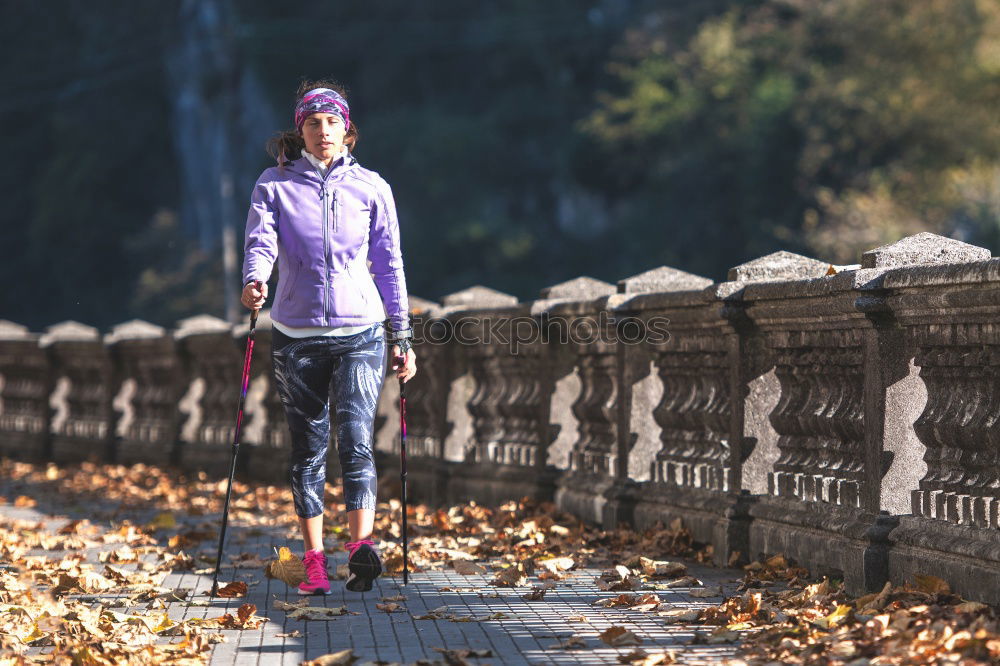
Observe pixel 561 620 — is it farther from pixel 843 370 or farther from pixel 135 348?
pixel 135 348

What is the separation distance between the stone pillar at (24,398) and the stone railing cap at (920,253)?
45.1ft

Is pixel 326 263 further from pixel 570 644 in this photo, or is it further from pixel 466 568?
pixel 570 644

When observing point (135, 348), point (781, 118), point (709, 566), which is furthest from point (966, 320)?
point (781, 118)

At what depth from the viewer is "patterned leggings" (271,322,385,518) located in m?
7.20

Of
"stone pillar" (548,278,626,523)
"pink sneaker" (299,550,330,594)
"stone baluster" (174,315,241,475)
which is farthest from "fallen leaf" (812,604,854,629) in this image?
"stone baluster" (174,315,241,475)

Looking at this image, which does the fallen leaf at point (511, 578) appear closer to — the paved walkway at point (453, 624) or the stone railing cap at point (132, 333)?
the paved walkway at point (453, 624)

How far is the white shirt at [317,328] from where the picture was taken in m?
7.13

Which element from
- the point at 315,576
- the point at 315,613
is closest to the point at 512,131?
the point at 315,576

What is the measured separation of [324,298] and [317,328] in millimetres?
137

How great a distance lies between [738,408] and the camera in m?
8.23

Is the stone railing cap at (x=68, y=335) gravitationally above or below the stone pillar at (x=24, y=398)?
above

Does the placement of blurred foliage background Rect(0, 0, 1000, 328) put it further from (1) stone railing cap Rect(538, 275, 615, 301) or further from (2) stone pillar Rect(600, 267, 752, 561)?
(2) stone pillar Rect(600, 267, 752, 561)

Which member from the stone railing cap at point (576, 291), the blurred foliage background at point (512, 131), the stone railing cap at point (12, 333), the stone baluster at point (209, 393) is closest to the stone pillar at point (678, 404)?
the stone railing cap at point (576, 291)

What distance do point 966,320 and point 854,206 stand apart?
43372 mm
